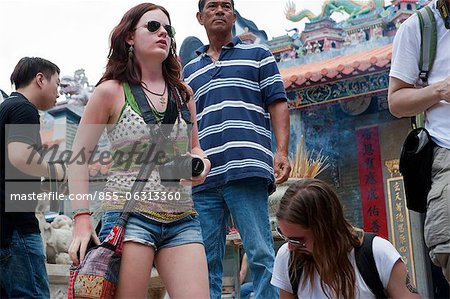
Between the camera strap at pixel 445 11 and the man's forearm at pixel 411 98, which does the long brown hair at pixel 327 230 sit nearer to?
the man's forearm at pixel 411 98

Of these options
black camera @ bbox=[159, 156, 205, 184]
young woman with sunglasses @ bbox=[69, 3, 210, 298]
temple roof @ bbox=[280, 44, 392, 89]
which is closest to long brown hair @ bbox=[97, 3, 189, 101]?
young woman with sunglasses @ bbox=[69, 3, 210, 298]

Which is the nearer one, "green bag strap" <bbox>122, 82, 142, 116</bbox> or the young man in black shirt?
"green bag strap" <bbox>122, 82, 142, 116</bbox>

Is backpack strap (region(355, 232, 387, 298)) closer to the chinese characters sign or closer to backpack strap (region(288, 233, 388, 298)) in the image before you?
backpack strap (region(288, 233, 388, 298))

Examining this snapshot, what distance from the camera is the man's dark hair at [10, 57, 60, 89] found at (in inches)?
128

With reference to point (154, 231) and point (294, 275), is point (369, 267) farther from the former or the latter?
point (154, 231)

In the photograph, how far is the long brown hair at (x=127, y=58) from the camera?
7.74 ft

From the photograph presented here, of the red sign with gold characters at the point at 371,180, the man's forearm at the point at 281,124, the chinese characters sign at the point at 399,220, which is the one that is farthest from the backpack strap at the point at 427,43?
the red sign with gold characters at the point at 371,180

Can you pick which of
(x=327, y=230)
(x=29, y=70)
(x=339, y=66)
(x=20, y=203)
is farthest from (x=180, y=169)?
(x=339, y=66)

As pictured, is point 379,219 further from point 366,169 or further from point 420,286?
point 420,286

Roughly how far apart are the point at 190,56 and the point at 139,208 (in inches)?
335

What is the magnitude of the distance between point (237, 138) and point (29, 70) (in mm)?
1117

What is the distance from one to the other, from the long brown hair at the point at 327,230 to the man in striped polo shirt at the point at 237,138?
67cm

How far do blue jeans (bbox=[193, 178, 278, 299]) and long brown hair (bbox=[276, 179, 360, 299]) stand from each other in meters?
0.63

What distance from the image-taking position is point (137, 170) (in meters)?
2.22
